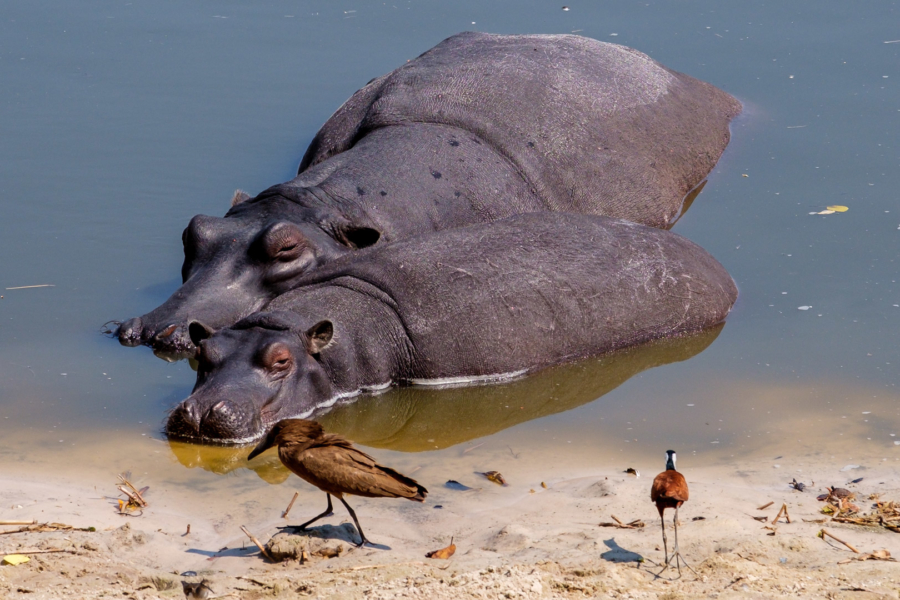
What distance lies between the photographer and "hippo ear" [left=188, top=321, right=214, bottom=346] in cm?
757

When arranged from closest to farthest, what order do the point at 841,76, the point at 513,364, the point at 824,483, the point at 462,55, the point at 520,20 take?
the point at 824,483
the point at 513,364
the point at 462,55
the point at 841,76
the point at 520,20

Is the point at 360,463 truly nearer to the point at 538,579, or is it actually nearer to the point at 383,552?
the point at 383,552

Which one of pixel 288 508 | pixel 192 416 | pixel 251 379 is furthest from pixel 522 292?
pixel 288 508

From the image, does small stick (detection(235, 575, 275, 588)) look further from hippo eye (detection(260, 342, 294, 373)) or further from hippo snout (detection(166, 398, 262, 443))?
hippo eye (detection(260, 342, 294, 373))

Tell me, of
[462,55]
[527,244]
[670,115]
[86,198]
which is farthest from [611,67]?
[86,198]

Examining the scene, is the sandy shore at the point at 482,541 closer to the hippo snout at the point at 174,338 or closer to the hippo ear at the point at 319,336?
the hippo ear at the point at 319,336

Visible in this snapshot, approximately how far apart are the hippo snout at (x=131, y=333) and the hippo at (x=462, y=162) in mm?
14

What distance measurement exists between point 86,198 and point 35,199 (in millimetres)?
483

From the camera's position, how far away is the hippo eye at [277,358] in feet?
24.3

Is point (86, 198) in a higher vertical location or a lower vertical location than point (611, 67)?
lower

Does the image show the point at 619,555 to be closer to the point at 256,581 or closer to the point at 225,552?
the point at 256,581

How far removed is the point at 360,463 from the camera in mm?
5223

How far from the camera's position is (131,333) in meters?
8.66

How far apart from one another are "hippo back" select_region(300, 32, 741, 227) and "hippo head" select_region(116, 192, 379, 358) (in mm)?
1872
